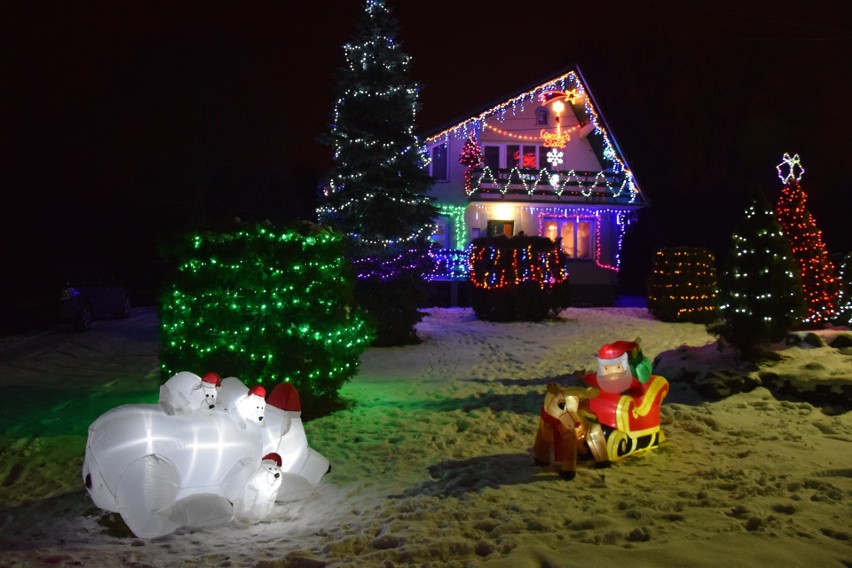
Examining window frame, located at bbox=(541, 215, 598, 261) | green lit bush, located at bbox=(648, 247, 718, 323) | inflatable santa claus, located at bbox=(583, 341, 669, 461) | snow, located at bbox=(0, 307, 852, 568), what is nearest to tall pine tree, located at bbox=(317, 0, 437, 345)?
snow, located at bbox=(0, 307, 852, 568)

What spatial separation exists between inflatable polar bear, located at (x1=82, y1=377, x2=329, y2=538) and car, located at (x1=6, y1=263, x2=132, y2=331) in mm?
14834

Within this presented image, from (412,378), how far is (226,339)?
159 inches

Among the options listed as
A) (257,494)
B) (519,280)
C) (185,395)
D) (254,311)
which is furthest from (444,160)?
(257,494)

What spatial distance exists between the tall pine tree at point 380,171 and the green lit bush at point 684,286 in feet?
25.0

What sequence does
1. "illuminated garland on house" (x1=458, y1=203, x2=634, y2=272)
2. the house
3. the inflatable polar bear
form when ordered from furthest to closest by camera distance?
1. "illuminated garland on house" (x1=458, y1=203, x2=634, y2=272)
2. the house
3. the inflatable polar bear

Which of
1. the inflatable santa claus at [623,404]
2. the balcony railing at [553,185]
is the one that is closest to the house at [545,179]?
the balcony railing at [553,185]

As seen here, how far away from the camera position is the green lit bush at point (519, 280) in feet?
62.0

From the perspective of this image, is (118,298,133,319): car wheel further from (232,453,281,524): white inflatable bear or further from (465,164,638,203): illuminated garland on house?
(232,453,281,524): white inflatable bear

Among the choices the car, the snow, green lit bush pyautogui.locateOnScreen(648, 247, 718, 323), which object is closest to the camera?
the snow

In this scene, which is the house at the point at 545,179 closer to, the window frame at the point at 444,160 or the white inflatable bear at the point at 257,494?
the window frame at the point at 444,160

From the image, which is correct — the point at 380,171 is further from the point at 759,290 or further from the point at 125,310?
the point at 125,310

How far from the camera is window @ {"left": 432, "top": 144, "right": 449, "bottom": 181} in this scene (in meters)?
28.2

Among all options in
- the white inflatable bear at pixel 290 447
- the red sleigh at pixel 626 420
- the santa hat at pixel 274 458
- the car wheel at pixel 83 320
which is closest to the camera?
the santa hat at pixel 274 458

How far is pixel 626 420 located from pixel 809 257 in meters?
10.6
